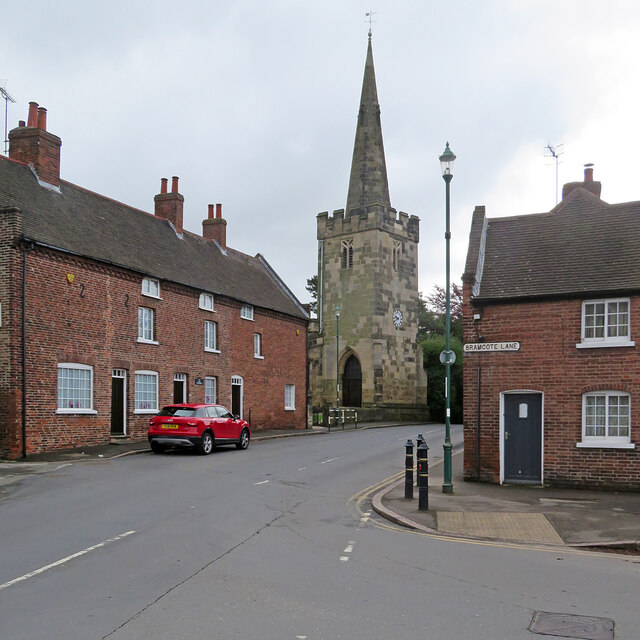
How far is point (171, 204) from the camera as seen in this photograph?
107 ft

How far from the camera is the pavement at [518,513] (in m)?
10.1

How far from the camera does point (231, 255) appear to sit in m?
37.3

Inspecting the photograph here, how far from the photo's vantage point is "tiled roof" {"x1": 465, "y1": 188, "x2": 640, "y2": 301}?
635 inches

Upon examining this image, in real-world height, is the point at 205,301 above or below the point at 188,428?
above

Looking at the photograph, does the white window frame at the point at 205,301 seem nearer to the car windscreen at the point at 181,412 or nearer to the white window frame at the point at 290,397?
the car windscreen at the point at 181,412

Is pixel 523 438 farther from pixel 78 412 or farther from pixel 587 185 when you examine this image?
pixel 78 412

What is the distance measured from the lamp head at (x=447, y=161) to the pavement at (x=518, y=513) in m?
6.79

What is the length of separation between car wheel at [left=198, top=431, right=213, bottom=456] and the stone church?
97.0 ft

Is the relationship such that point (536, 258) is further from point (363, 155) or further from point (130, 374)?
point (363, 155)

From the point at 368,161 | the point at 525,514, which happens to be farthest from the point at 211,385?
the point at 368,161

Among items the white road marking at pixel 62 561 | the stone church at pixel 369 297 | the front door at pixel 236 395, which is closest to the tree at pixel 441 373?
the stone church at pixel 369 297

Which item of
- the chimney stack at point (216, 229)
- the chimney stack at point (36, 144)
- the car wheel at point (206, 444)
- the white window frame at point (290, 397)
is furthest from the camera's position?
the white window frame at point (290, 397)

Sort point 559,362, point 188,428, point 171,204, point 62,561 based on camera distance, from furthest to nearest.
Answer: point 171,204 → point 188,428 → point 559,362 → point 62,561

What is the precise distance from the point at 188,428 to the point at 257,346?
13.4 meters
